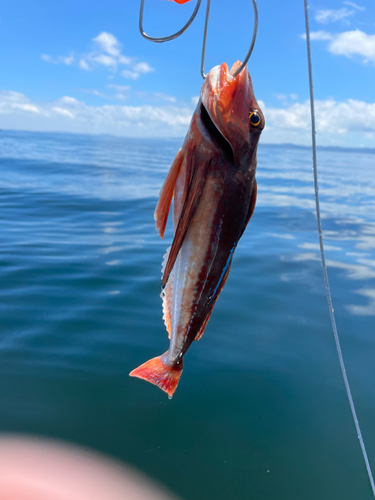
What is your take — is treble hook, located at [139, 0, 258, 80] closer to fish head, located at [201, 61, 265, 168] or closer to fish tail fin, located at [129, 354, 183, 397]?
fish head, located at [201, 61, 265, 168]

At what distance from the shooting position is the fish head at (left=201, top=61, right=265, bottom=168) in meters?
2.14

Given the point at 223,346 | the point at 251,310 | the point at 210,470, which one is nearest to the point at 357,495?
the point at 210,470

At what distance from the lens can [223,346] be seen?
5105 millimetres

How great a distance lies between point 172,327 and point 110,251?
20.2 ft

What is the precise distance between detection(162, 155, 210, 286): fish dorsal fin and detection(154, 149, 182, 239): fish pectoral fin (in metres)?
0.14

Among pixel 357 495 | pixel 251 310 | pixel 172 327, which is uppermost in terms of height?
pixel 172 327

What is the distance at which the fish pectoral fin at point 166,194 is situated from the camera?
231 cm

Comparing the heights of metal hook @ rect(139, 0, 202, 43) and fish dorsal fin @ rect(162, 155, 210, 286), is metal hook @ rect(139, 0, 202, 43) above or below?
above

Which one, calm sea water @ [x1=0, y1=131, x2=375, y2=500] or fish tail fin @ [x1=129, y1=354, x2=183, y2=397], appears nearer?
fish tail fin @ [x1=129, y1=354, x2=183, y2=397]

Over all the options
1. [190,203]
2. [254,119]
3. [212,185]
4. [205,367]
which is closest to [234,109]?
[254,119]

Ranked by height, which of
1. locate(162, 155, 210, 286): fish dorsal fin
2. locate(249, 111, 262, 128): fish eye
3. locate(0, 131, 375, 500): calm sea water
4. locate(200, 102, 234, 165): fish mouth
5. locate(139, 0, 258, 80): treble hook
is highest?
locate(139, 0, 258, 80): treble hook

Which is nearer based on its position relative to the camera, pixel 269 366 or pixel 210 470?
pixel 210 470

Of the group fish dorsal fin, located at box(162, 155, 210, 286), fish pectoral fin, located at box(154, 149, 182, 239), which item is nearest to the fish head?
fish dorsal fin, located at box(162, 155, 210, 286)

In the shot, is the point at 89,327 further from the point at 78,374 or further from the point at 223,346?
the point at 223,346
